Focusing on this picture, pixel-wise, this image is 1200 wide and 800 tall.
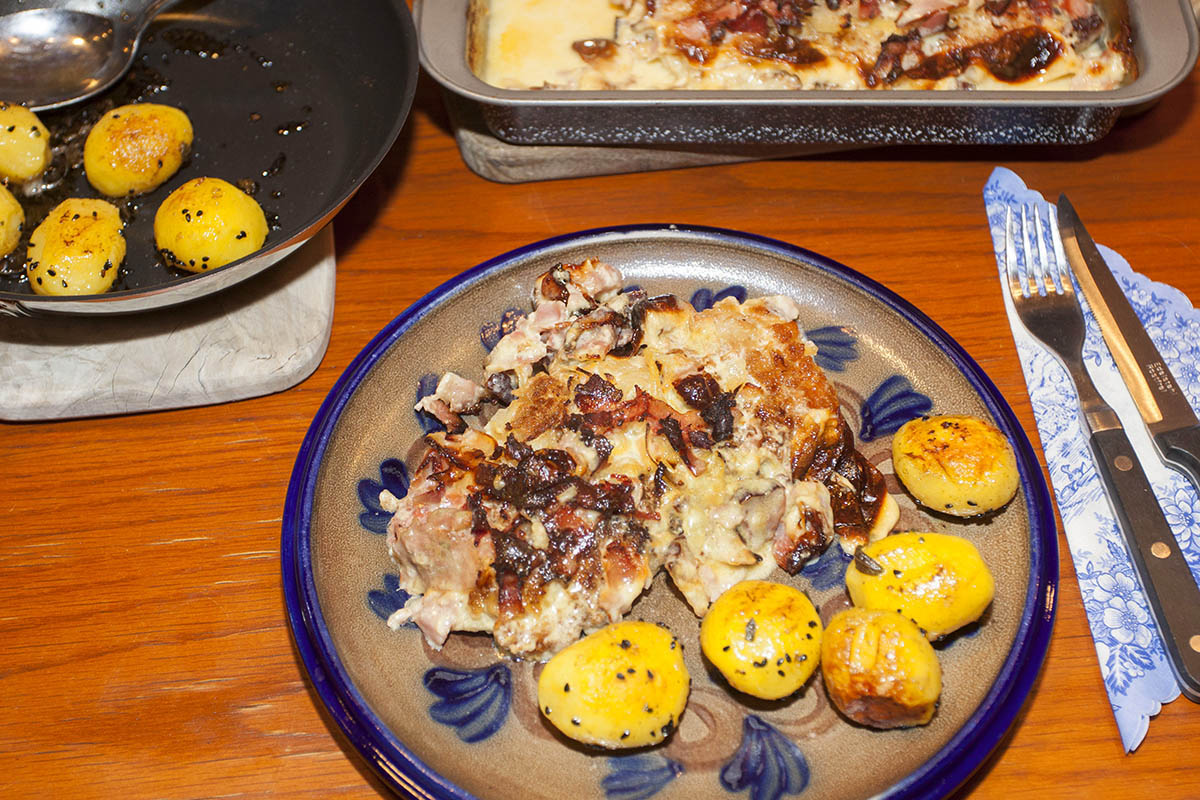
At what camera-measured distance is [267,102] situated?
2.11 meters

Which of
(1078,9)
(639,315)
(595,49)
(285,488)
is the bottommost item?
(285,488)

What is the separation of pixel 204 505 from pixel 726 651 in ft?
3.23

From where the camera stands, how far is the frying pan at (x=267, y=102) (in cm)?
190

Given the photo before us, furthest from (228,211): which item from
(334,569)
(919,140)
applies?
(919,140)

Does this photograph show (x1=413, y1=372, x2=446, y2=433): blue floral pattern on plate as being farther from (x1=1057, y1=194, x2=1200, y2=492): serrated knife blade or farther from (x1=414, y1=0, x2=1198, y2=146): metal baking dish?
(x1=1057, y1=194, x2=1200, y2=492): serrated knife blade

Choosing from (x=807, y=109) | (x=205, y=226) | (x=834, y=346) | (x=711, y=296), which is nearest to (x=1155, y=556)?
(x=834, y=346)

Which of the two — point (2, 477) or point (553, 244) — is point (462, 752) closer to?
point (553, 244)

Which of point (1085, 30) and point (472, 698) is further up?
point (1085, 30)

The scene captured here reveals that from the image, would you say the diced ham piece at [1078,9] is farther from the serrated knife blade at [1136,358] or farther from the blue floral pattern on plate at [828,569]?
the blue floral pattern on plate at [828,569]

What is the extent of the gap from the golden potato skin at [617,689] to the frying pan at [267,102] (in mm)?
926

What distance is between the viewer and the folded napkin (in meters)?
1.45

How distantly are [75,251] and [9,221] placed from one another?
0.20 meters

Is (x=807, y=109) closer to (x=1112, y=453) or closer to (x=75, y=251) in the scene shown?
(x=1112, y=453)

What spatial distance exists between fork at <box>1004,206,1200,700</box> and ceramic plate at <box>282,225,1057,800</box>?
0.20 metres
